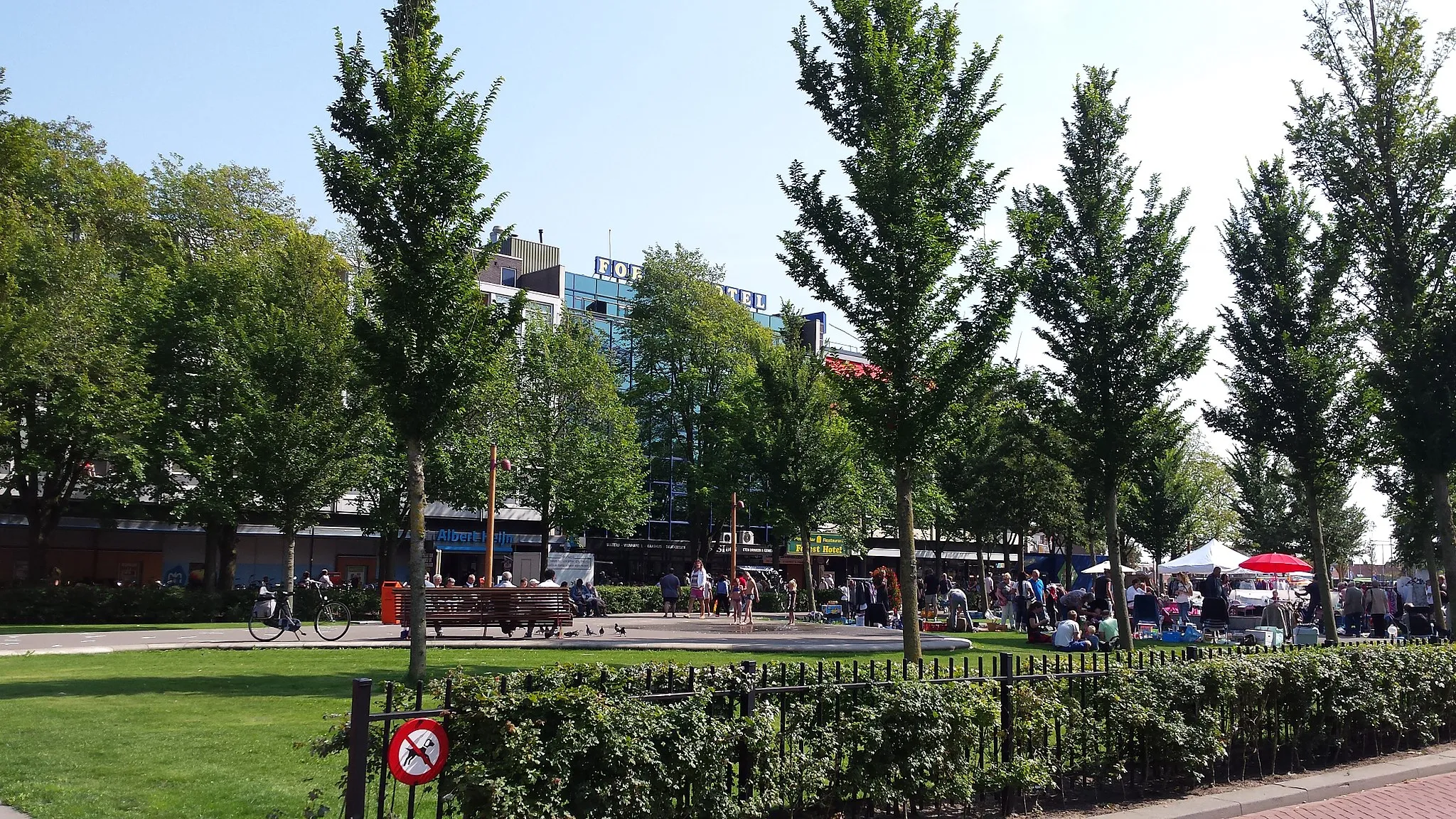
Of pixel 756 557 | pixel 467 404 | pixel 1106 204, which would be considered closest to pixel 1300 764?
pixel 467 404

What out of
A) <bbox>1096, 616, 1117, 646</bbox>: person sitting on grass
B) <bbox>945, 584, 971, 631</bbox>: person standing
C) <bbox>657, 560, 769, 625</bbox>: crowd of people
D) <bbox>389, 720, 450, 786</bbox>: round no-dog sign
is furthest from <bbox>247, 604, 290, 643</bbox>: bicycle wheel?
<bbox>389, 720, 450, 786</bbox>: round no-dog sign

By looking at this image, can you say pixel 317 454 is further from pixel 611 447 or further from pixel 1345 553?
pixel 1345 553

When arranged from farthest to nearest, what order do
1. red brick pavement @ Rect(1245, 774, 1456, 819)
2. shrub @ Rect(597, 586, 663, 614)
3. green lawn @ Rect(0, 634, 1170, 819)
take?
shrub @ Rect(597, 586, 663, 614) → red brick pavement @ Rect(1245, 774, 1456, 819) → green lawn @ Rect(0, 634, 1170, 819)

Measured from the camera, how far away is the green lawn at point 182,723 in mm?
6996

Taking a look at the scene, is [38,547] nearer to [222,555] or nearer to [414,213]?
[222,555]

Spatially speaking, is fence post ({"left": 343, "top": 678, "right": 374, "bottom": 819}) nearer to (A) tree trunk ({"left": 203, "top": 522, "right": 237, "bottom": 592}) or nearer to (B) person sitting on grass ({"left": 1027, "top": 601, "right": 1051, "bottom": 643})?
(B) person sitting on grass ({"left": 1027, "top": 601, "right": 1051, "bottom": 643})

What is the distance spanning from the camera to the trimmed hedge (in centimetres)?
2800

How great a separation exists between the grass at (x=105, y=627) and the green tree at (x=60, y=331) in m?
4.05

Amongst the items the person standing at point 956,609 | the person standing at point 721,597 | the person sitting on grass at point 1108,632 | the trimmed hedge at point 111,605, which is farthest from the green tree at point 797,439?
the person sitting on grass at point 1108,632

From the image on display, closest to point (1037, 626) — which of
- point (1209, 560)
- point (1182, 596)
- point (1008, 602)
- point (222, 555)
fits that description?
point (1008, 602)

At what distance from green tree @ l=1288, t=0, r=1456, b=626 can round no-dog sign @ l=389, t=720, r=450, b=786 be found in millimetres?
16012

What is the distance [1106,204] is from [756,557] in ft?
161

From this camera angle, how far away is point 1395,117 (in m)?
17.0

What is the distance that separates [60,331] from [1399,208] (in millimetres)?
31162
